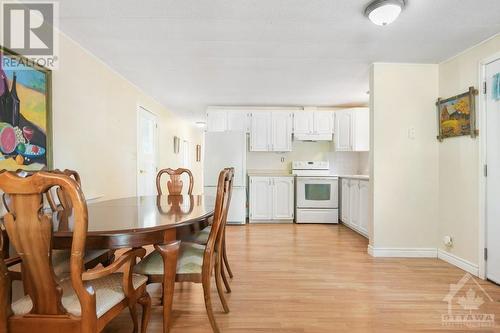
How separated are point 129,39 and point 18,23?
0.79m

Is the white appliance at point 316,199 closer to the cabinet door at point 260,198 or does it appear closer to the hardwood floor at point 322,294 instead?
the cabinet door at point 260,198

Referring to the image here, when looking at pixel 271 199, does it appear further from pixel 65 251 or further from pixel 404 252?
pixel 65 251

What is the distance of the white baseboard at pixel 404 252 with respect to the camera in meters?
2.92

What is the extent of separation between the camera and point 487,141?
232 centimetres

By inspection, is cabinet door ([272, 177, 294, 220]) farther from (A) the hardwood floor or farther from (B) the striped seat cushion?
(B) the striped seat cushion

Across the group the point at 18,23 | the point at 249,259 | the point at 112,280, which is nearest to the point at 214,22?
the point at 18,23

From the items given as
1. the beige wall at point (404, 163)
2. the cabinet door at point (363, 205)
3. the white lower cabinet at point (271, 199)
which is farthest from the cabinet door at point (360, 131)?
the beige wall at point (404, 163)

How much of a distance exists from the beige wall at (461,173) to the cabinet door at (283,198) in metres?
2.25

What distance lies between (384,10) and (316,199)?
3257mm

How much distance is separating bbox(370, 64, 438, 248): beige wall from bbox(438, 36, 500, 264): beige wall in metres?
0.10

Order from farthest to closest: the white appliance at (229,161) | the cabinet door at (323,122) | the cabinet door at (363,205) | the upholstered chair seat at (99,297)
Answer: the cabinet door at (323,122) → the white appliance at (229,161) → the cabinet door at (363,205) → the upholstered chair seat at (99,297)

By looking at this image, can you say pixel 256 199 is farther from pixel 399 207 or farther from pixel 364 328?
pixel 364 328

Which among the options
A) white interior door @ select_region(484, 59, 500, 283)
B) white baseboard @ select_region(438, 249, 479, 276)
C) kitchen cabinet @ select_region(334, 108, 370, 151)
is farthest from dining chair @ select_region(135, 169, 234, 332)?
kitchen cabinet @ select_region(334, 108, 370, 151)

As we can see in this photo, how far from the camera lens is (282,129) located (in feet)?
16.0
